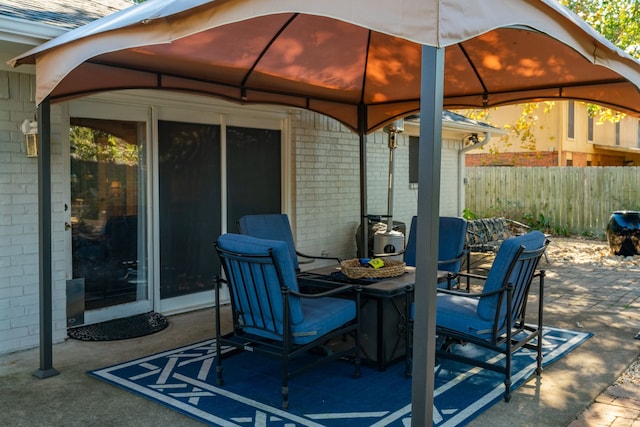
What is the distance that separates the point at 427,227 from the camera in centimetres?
266

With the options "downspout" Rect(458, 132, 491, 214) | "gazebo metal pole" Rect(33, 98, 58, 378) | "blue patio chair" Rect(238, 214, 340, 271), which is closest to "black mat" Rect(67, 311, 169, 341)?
"gazebo metal pole" Rect(33, 98, 58, 378)

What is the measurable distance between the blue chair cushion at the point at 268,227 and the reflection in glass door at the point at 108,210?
3.66 ft

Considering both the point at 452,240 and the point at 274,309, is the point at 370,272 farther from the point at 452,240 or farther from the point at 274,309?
the point at 452,240

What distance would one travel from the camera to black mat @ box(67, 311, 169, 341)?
511 centimetres

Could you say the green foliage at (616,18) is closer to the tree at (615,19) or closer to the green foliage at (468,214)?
the tree at (615,19)

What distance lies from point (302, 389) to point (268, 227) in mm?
1965

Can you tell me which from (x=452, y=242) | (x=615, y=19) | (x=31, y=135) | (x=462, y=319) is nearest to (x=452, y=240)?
(x=452, y=242)

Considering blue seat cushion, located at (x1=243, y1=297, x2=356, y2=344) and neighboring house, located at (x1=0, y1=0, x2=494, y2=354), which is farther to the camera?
neighboring house, located at (x1=0, y1=0, x2=494, y2=354)

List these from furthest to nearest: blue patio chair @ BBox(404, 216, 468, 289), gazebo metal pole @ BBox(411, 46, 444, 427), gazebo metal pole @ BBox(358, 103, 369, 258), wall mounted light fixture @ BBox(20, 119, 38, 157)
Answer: gazebo metal pole @ BBox(358, 103, 369, 258), blue patio chair @ BBox(404, 216, 468, 289), wall mounted light fixture @ BBox(20, 119, 38, 157), gazebo metal pole @ BBox(411, 46, 444, 427)

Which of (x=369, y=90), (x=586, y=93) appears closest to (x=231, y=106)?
(x=369, y=90)

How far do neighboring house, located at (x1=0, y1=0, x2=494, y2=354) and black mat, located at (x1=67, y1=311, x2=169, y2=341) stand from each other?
83 mm

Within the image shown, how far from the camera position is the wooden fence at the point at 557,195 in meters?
13.2

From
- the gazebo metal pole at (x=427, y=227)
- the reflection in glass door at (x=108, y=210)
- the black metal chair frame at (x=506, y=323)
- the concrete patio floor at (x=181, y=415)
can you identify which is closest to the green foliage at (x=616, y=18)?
the concrete patio floor at (x=181, y=415)

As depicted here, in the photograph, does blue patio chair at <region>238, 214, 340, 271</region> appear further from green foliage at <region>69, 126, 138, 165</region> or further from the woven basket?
green foliage at <region>69, 126, 138, 165</region>
